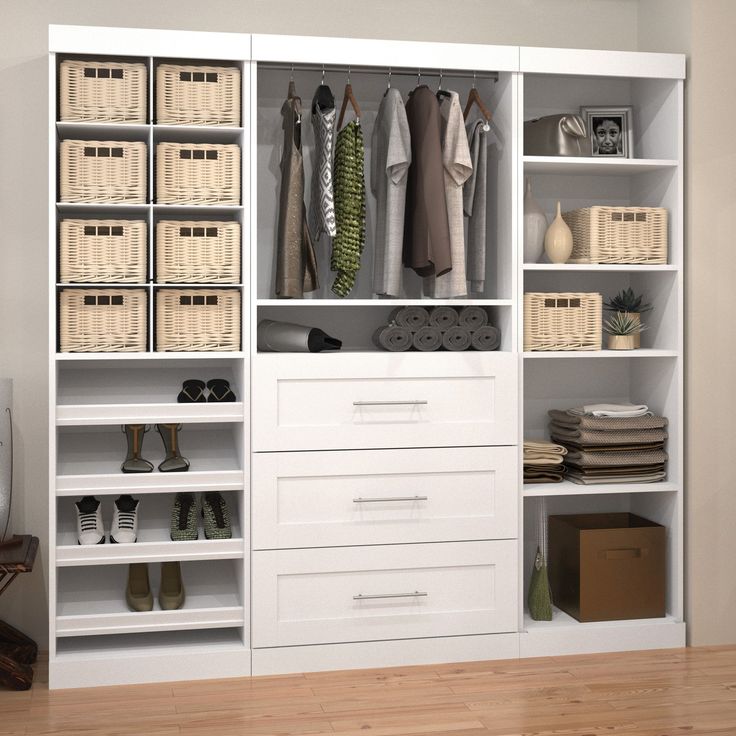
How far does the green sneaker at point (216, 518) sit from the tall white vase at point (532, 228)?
1.46 m

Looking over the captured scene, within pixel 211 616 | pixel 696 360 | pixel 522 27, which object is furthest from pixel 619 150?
pixel 211 616

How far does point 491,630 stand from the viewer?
3535 millimetres

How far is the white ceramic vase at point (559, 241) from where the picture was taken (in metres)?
3.65

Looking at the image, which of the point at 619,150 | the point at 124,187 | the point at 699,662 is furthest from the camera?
the point at 619,150

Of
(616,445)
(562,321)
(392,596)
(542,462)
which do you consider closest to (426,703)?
(392,596)

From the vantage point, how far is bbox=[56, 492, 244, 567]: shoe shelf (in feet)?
10.8

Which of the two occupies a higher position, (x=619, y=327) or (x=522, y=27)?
(x=522, y=27)

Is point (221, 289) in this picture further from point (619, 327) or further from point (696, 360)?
point (696, 360)

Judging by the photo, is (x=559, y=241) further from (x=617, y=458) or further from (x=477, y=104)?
(x=617, y=458)

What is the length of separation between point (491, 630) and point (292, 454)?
3.23ft

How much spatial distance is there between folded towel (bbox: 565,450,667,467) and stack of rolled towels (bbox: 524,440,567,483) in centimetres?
6

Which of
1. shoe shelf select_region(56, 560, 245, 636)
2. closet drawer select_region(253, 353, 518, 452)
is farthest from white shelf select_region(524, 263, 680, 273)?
shoe shelf select_region(56, 560, 245, 636)

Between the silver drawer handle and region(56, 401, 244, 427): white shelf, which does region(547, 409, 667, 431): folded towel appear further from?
region(56, 401, 244, 427): white shelf

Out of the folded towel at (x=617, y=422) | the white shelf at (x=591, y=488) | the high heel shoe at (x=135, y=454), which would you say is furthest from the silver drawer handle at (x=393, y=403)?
the high heel shoe at (x=135, y=454)
